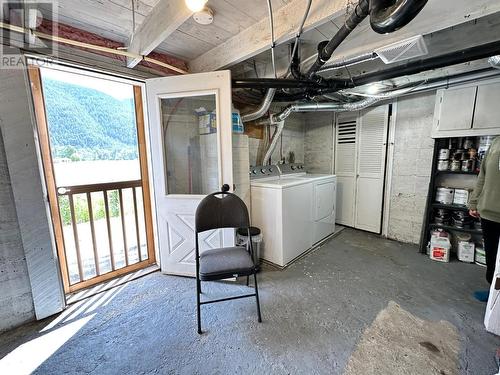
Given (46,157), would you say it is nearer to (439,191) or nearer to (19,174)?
(19,174)

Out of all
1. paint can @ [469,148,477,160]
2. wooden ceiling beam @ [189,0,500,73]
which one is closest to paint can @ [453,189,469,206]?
paint can @ [469,148,477,160]

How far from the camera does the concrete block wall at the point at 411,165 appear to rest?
2.77 meters

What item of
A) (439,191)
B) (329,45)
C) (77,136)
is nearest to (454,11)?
(329,45)

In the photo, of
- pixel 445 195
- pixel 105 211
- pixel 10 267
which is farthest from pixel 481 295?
pixel 10 267

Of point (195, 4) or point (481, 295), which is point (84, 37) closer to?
point (195, 4)

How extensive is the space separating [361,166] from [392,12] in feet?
9.25

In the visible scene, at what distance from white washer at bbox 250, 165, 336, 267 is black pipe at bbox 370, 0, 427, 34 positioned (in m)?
1.54

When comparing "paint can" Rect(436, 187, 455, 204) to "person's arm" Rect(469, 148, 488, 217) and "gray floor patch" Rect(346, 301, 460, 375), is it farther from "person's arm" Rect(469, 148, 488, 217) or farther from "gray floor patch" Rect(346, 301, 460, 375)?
"gray floor patch" Rect(346, 301, 460, 375)

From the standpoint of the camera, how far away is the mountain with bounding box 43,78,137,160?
1956 mm

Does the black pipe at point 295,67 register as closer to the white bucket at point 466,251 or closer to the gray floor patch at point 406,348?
the gray floor patch at point 406,348

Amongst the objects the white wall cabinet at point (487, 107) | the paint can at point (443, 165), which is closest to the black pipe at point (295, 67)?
the white wall cabinet at point (487, 107)

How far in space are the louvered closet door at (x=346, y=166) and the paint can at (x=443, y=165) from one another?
108 centimetres

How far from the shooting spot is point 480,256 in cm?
244

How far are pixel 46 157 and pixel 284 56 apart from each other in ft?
7.85
